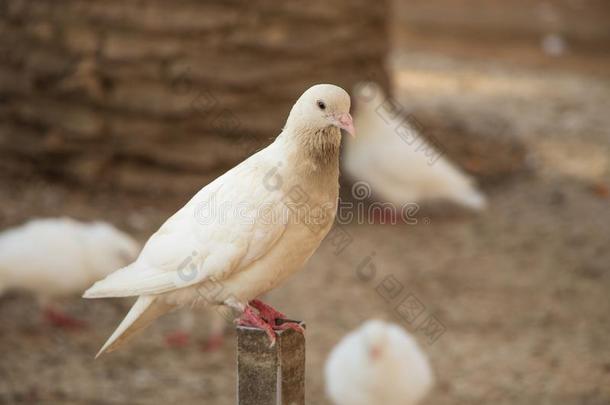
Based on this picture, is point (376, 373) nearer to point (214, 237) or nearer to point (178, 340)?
point (178, 340)

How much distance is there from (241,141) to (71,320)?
2420mm

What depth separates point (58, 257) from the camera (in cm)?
598

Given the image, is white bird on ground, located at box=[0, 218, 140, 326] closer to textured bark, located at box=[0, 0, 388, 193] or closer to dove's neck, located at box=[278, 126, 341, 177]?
textured bark, located at box=[0, 0, 388, 193]

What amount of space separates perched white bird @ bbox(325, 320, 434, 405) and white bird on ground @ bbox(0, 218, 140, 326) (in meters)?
1.70

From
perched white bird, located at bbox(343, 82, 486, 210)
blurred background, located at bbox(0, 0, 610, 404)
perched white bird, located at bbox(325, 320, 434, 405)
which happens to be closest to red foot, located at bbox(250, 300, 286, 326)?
perched white bird, located at bbox(325, 320, 434, 405)

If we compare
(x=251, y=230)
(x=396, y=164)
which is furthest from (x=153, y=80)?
(x=251, y=230)

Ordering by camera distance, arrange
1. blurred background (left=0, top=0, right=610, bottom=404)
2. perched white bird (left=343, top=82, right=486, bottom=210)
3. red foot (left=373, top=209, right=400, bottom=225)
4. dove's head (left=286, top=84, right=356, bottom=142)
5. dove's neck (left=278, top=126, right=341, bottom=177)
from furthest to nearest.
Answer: red foot (left=373, top=209, right=400, bottom=225) → perched white bird (left=343, top=82, right=486, bottom=210) → blurred background (left=0, top=0, right=610, bottom=404) → dove's neck (left=278, top=126, right=341, bottom=177) → dove's head (left=286, top=84, right=356, bottom=142)

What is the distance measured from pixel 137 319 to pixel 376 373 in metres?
2.67

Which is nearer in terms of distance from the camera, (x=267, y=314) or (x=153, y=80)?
(x=267, y=314)

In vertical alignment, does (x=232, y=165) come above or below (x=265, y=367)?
above

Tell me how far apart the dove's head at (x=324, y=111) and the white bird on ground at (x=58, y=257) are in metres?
3.68

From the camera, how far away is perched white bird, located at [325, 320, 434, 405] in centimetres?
531

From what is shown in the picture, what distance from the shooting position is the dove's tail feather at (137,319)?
2844 mm

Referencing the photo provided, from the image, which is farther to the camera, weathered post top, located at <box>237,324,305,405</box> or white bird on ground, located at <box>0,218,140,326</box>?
white bird on ground, located at <box>0,218,140,326</box>
